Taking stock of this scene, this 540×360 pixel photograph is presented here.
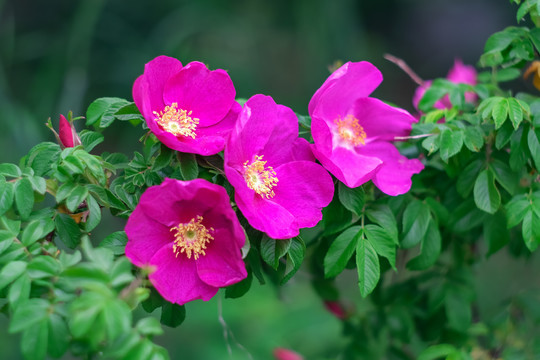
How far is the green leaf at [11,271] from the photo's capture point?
2.38ft

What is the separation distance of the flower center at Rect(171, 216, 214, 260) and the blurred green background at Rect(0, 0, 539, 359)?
0.85 metres

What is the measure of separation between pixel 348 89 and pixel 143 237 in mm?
438

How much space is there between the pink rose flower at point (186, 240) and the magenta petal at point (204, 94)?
15 cm

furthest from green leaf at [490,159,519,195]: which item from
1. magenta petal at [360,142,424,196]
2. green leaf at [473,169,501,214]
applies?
magenta petal at [360,142,424,196]

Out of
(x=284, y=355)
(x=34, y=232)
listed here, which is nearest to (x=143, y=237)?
(x=34, y=232)

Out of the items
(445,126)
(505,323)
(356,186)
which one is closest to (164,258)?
(356,186)

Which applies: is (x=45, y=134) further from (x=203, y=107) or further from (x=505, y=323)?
(x=505, y=323)

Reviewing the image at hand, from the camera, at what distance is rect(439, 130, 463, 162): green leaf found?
3.00 feet

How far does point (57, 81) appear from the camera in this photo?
2611 mm

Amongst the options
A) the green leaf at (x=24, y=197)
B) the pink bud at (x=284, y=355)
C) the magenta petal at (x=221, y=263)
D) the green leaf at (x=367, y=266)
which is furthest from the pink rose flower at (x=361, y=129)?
the pink bud at (x=284, y=355)

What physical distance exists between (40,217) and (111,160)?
0.16m

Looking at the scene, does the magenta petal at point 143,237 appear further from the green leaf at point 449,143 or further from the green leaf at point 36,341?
the green leaf at point 449,143

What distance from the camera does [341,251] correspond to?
3.04 ft

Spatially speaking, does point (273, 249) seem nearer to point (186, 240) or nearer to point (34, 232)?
point (186, 240)
